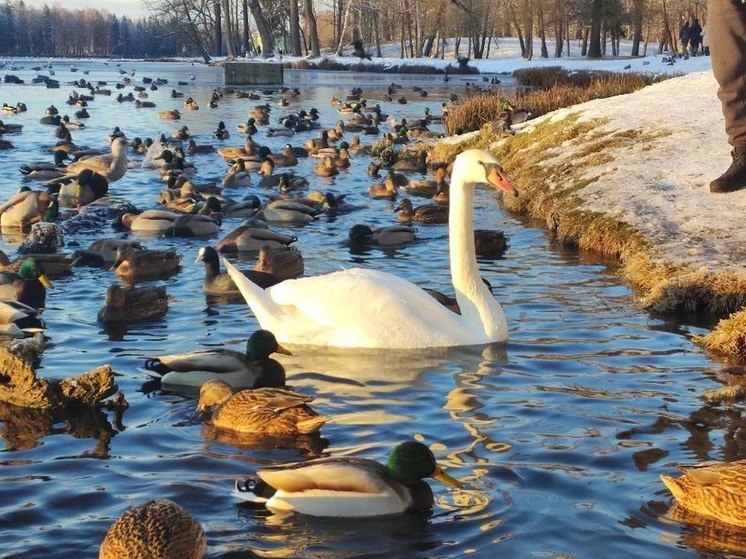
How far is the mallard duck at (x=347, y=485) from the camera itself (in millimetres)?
5480

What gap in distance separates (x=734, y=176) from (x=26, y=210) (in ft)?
30.8

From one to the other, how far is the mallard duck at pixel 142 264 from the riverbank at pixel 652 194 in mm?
4671

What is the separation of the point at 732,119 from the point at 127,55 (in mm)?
170664

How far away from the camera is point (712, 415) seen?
715cm

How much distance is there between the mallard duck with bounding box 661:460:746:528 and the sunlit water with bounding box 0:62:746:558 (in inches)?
4.5

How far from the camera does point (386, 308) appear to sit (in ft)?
28.9

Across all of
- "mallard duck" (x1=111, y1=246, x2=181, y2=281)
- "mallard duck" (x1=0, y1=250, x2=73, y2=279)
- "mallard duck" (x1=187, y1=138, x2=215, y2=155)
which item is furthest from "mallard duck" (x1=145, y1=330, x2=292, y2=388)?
"mallard duck" (x1=187, y1=138, x2=215, y2=155)

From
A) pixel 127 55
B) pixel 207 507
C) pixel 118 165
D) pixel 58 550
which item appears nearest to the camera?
pixel 58 550

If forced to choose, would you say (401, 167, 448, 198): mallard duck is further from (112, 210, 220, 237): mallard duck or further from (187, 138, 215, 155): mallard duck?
(187, 138, 215, 155): mallard duck

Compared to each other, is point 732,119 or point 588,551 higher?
→ point 732,119

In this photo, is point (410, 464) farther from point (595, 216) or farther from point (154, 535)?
point (595, 216)

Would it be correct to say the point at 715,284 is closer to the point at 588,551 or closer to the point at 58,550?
the point at 588,551

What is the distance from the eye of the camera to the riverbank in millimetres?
9914

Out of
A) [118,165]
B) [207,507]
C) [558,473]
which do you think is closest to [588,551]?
[558,473]
